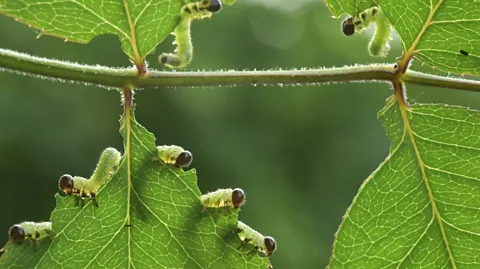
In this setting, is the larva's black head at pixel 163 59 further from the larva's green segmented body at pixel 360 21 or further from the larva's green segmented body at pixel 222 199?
the larva's green segmented body at pixel 360 21

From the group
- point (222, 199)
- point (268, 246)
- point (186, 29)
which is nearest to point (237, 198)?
point (222, 199)

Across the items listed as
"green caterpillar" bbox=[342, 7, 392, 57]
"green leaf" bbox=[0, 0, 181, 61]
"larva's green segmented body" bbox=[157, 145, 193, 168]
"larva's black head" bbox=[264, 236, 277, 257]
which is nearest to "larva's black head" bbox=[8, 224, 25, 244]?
"larva's green segmented body" bbox=[157, 145, 193, 168]

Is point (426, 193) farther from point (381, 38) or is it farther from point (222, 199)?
point (222, 199)

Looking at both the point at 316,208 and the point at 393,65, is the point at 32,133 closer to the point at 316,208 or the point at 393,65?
the point at 316,208

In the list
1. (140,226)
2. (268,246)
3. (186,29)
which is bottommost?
(268,246)

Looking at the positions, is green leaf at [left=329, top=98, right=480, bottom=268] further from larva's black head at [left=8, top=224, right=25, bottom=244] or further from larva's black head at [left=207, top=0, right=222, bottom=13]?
larva's black head at [left=8, top=224, right=25, bottom=244]

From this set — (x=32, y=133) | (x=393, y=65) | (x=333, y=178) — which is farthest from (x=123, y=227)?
(x=333, y=178)

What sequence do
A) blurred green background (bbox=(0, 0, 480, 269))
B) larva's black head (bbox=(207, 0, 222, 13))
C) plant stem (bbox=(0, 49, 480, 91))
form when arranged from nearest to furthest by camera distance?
plant stem (bbox=(0, 49, 480, 91)), larva's black head (bbox=(207, 0, 222, 13)), blurred green background (bbox=(0, 0, 480, 269))

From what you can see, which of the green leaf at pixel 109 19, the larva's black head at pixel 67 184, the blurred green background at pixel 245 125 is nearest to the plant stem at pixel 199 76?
the green leaf at pixel 109 19
